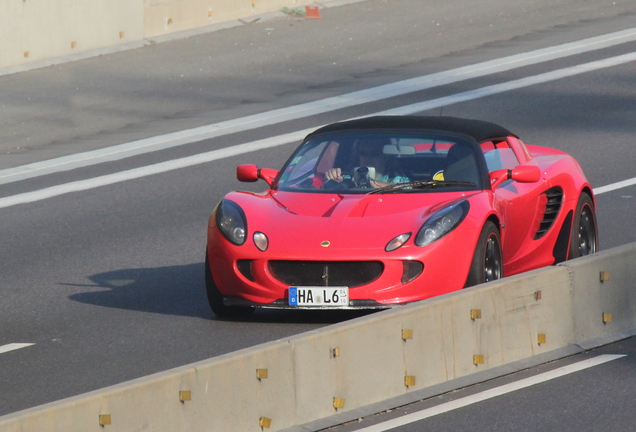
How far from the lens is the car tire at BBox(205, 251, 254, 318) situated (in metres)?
9.79

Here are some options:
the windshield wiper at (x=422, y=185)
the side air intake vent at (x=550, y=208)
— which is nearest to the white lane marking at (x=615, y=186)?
→ the side air intake vent at (x=550, y=208)

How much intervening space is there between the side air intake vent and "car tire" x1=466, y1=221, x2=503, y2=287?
0.93 metres

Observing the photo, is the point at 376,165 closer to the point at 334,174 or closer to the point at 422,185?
the point at 334,174

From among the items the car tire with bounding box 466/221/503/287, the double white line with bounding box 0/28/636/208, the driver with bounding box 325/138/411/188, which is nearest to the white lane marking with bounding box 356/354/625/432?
the car tire with bounding box 466/221/503/287

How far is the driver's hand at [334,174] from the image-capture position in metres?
10.3

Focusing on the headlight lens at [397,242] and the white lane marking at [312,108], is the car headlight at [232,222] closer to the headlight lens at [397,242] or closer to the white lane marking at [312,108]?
the headlight lens at [397,242]

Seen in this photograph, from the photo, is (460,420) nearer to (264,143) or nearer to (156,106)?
(264,143)

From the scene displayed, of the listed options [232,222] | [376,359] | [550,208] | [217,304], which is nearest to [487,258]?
[550,208]

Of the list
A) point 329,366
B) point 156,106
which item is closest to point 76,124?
point 156,106

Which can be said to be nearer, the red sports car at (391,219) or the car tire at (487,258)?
the red sports car at (391,219)

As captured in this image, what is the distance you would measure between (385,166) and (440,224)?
3.43ft

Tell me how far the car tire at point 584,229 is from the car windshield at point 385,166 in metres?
1.24

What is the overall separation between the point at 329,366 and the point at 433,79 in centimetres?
1457

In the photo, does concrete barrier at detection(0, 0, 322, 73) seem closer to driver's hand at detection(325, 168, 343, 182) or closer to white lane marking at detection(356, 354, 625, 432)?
driver's hand at detection(325, 168, 343, 182)
